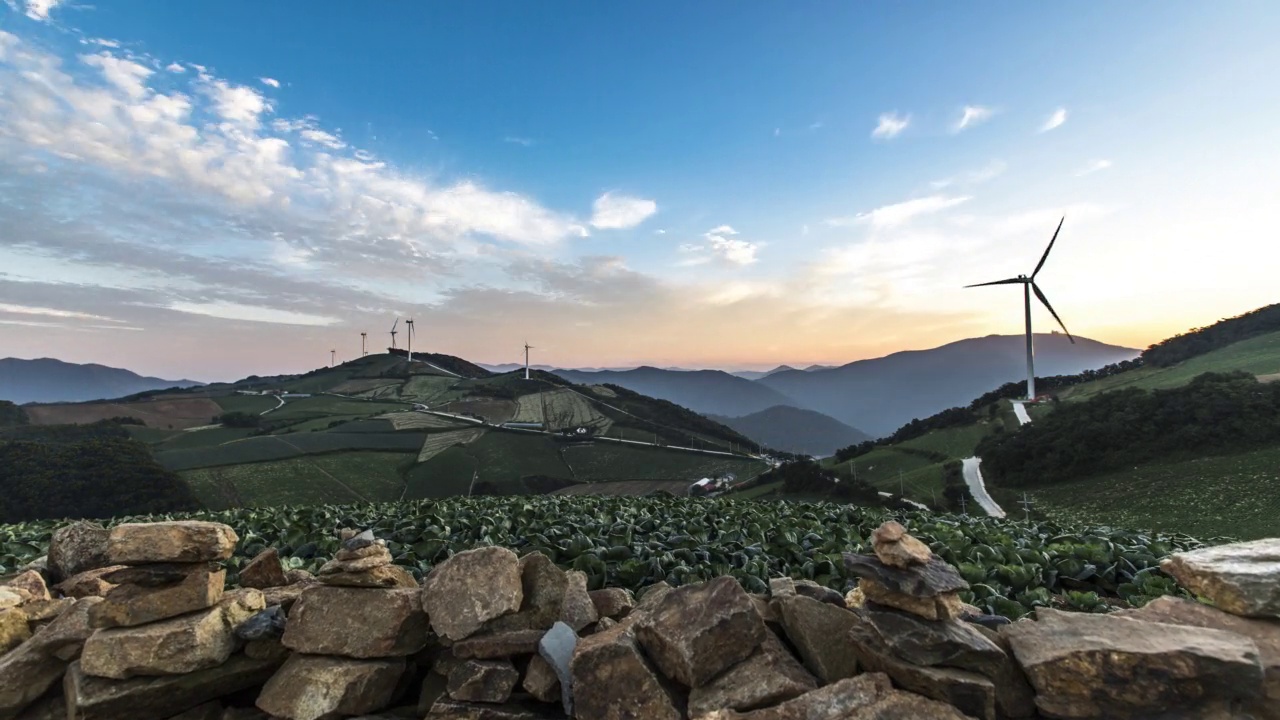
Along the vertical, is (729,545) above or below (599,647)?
below

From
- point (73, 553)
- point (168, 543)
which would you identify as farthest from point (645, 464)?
point (168, 543)

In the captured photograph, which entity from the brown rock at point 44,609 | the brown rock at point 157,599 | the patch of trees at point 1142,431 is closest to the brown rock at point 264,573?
the brown rock at point 157,599

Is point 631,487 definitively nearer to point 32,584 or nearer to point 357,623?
point 32,584

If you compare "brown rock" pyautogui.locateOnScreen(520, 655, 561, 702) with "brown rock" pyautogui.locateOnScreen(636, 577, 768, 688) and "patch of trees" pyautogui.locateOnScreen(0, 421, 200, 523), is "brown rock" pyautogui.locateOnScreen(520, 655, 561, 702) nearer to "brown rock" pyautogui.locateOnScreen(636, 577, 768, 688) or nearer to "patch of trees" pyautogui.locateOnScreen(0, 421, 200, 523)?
"brown rock" pyautogui.locateOnScreen(636, 577, 768, 688)

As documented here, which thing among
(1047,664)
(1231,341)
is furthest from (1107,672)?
(1231,341)

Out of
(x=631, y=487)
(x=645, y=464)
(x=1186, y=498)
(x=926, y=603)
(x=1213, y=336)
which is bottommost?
(x=631, y=487)

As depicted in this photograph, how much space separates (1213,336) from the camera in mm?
178875

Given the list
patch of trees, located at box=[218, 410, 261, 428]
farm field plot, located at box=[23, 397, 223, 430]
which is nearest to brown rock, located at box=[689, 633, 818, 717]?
patch of trees, located at box=[218, 410, 261, 428]

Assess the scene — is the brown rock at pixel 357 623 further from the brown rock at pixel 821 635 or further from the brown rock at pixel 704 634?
the brown rock at pixel 821 635

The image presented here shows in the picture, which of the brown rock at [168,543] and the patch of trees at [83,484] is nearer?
the brown rock at [168,543]

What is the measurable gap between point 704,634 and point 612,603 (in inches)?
91.9

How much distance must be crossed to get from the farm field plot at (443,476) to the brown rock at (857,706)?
11301 centimetres

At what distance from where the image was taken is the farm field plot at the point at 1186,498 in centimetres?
5741

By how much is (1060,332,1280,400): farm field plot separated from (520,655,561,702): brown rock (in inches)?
6389
